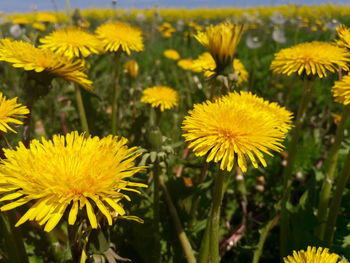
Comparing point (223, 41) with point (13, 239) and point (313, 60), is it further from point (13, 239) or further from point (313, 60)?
point (13, 239)

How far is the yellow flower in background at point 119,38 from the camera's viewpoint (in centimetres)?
182

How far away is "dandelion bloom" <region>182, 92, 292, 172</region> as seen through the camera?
94cm

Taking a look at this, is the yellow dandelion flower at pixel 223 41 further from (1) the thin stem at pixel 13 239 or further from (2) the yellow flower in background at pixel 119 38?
(1) the thin stem at pixel 13 239

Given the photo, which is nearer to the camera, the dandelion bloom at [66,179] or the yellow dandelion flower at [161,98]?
the dandelion bloom at [66,179]

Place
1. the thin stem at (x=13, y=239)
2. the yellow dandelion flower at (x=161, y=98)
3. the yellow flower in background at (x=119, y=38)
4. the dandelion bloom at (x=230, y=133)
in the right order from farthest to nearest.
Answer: the yellow dandelion flower at (x=161, y=98) < the yellow flower in background at (x=119, y=38) < the thin stem at (x=13, y=239) < the dandelion bloom at (x=230, y=133)

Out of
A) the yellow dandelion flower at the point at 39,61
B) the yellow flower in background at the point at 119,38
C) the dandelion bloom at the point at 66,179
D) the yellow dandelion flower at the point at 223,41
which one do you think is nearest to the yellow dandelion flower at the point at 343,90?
the yellow dandelion flower at the point at 223,41

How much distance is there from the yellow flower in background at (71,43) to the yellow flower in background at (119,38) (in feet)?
0.28

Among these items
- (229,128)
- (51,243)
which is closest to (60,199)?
(229,128)

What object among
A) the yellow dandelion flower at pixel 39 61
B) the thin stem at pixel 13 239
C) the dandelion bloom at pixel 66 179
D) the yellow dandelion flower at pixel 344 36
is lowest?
the thin stem at pixel 13 239

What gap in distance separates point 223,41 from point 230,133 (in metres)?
0.50

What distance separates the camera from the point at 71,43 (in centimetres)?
165

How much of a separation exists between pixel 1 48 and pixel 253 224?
1481mm

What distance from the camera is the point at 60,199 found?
780mm

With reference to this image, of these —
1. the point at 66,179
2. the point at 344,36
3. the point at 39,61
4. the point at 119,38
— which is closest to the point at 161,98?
the point at 119,38
